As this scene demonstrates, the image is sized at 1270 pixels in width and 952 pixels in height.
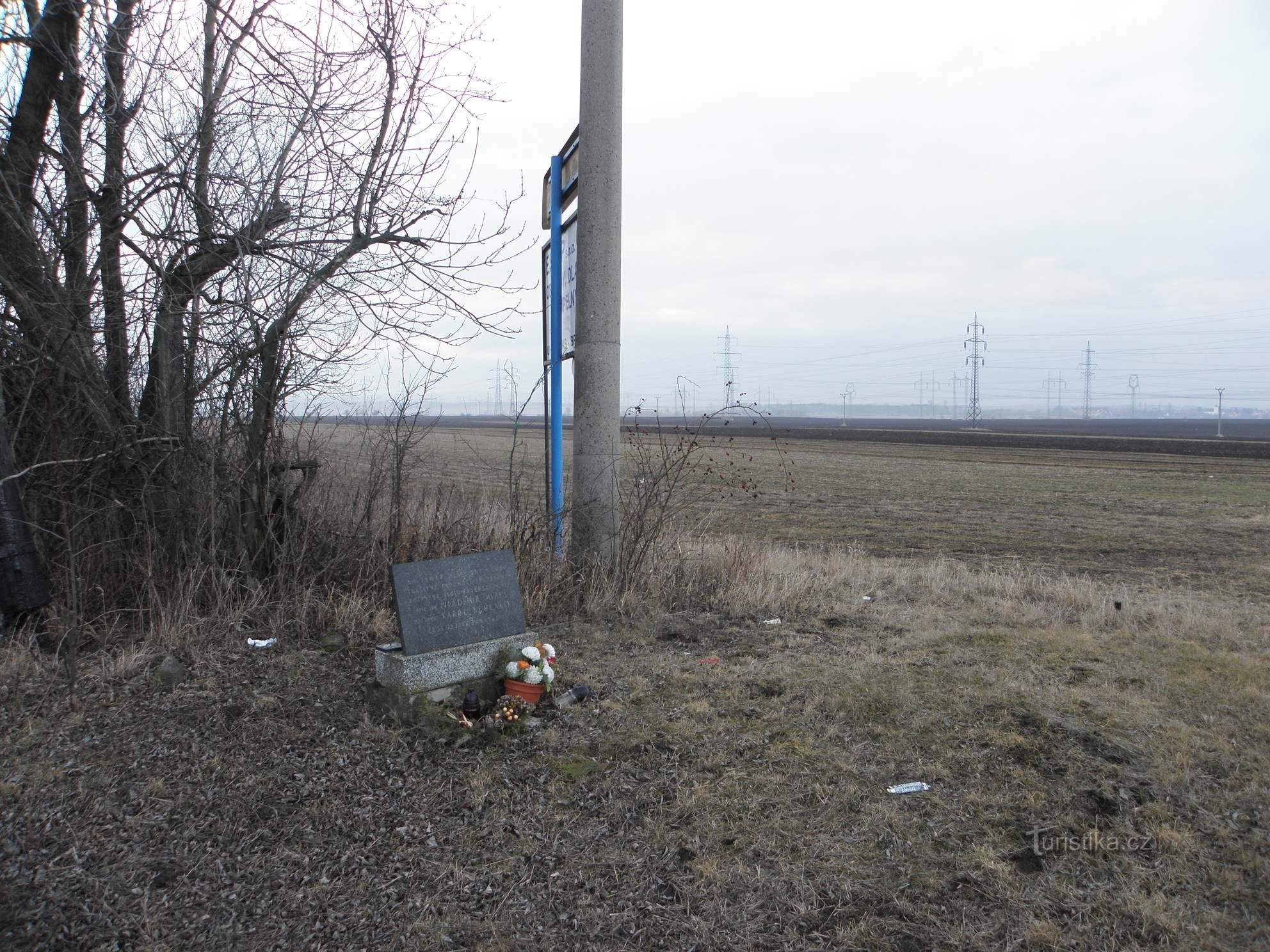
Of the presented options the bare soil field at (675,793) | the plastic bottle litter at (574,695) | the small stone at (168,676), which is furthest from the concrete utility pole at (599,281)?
the small stone at (168,676)

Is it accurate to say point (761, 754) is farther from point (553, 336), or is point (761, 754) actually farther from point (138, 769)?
point (553, 336)

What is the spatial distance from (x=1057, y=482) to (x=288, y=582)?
2165 cm

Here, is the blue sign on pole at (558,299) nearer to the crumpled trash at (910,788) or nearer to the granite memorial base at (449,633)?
the granite memorial base at (449,633)

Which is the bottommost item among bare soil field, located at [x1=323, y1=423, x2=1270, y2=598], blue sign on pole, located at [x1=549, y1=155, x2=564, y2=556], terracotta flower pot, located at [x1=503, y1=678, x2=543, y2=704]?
bare soil field, located at [x1=323, y1=423, x2=1270, y2=598]

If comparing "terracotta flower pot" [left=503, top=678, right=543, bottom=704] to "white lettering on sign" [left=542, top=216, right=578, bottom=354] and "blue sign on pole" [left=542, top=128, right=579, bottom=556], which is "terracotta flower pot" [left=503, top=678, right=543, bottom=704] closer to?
"blue sign on pole" [left=542, top=128, right=579, bottom=556]

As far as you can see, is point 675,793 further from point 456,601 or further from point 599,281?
point 599,281

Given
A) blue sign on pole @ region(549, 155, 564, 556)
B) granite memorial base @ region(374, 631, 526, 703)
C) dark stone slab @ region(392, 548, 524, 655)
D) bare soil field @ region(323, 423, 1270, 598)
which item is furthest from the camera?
Result: bare soil field @ region(323, 423, 1270, 598)

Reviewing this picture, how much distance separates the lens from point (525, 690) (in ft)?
15.8

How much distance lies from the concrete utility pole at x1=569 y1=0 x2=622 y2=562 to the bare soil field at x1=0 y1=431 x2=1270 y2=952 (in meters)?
0.87

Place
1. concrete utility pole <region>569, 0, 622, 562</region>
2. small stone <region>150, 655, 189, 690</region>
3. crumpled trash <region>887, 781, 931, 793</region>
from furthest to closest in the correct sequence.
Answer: concrete utility pole <region>569, 0, 622, 562</region>
small stone <region>150, 655, 189, 690</region>
crumpled trash <region>887, 781, 931, 793</region>

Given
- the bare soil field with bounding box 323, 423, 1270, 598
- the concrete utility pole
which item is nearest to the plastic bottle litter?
the bare soil field with bounding box 323, 423, 1270, 598

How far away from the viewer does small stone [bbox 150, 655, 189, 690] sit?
491 cm

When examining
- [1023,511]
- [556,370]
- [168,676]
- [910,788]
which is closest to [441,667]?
[168,676]

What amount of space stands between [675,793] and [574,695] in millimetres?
1157
